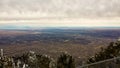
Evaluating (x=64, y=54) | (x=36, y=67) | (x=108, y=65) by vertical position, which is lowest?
(x=36, y=67)

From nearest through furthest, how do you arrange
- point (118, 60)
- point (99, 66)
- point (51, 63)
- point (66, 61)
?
point (99, 66)
point (118, 60)
point (66, 61)
point (51, 63)

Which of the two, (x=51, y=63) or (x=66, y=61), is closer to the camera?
(x=66, y=61)

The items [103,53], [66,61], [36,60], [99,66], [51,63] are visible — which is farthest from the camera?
[36,60]

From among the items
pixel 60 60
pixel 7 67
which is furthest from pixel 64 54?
pixel 7 67

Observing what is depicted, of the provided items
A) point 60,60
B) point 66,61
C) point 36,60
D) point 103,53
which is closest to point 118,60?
point 103,53

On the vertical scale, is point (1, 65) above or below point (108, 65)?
below

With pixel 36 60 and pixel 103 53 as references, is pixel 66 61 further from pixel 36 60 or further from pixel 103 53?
pixel 36 60

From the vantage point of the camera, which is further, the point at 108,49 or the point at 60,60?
the point at 60,60

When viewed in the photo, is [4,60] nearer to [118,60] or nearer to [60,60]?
[60,60]

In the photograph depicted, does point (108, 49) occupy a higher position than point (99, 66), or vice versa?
point (99, 66)
